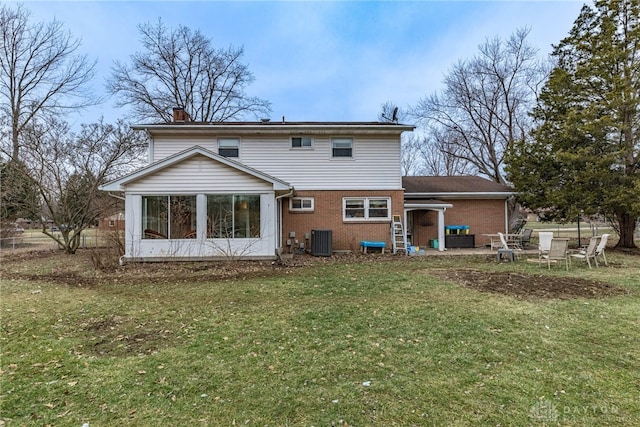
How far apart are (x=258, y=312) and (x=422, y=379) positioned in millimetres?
3250

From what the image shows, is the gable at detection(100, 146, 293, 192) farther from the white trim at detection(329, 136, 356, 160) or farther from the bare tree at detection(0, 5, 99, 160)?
the bare tree at detection(0, 5, 99, 160)

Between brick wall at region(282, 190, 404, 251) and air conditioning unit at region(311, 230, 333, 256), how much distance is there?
1016 millimetres

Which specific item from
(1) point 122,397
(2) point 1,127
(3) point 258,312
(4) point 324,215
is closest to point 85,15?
(2) point 1,127

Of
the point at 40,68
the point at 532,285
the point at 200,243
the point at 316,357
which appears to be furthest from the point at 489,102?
the point at 40,68

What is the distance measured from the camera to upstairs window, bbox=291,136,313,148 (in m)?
14.2

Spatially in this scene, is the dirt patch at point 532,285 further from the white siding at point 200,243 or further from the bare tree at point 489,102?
the bare tree at point 489,102

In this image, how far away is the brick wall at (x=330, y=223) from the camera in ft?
46.5

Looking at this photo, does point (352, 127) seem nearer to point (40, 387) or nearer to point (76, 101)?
point (40, 387)

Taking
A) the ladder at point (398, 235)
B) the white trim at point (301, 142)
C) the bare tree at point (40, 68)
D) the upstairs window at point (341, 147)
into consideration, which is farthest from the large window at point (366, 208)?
the bare tree at point (40, 68)

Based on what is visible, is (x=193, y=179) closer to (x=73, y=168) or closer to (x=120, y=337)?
(x=120, y=337)

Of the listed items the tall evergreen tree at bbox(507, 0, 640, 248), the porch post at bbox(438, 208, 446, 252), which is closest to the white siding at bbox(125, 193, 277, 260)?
the porch post at bbox(438, 208, 446, 252)

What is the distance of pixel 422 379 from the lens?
3.36 meters

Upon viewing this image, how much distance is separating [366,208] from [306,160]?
3376 mm

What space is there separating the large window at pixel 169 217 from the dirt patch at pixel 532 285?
8.20m
